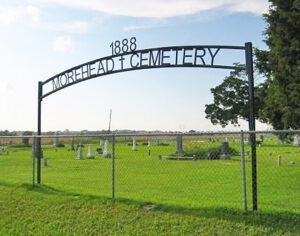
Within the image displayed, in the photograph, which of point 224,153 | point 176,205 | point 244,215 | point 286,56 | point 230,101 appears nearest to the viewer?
point 244,215

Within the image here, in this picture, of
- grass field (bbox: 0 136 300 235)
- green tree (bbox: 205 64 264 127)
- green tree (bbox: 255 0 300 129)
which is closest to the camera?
grass field (bbox: 0 136 300 235)

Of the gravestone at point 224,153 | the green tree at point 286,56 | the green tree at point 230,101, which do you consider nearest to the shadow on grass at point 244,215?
the green tree at point 286,56

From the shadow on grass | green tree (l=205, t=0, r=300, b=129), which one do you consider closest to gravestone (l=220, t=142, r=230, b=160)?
green tree (l=205, t=0, r=300, b=129)

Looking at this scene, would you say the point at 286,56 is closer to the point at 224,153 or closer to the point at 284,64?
the point at 284,64

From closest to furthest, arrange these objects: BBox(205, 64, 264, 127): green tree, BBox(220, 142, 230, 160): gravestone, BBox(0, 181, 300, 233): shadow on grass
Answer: BBox(0, 181, 300, 233): shadow on grass, BBox(220, 142, 230, 160): gravestone, BBox(205, 64, 264, 127): green tree

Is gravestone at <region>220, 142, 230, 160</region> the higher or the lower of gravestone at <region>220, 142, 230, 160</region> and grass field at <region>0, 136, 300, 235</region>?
the higher

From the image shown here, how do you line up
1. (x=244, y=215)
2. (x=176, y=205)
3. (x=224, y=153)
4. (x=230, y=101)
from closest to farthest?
1. (x=244, y=215)
2. (x=176, y=205)
3. (x=224, y=153)
4. (x=230, y=101)

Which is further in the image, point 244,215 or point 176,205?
point 176,205

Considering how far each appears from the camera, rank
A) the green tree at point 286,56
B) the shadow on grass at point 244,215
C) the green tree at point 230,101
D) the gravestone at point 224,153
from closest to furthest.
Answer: the shadow on grass at point 244,215 → the green tree at point 286,56 → the gravestone at point 224,153 → the green tree at point 230,101

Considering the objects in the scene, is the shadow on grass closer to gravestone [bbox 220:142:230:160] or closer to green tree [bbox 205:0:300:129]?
green tree [bbox 205:0:300:129]

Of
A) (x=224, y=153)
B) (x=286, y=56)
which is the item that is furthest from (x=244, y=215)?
(x=224, y=153)

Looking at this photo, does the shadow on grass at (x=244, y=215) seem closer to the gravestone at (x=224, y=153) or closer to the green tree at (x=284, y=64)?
the green tree at (x=284, y=64)

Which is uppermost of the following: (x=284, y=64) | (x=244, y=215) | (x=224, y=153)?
(x=284, y=64)

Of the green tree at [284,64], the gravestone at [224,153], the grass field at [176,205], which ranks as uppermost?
the green tree at [284,64]
